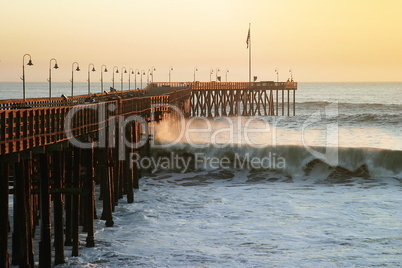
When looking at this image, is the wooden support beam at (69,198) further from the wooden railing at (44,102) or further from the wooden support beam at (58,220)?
the wooden railing at (44,102)

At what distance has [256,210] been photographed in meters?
35.2

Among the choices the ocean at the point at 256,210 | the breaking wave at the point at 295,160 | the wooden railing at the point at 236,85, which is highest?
the wooden railing at the point at 236,85

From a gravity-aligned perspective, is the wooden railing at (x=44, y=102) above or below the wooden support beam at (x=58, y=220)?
above

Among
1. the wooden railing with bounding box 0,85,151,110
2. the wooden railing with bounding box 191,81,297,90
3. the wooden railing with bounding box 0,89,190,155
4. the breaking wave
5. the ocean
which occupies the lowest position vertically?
the ocean

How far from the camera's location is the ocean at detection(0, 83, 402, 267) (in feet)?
84.3

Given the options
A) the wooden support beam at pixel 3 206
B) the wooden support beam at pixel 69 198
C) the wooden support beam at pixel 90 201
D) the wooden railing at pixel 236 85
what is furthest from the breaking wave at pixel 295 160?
the wooden railing at pixel 236 85

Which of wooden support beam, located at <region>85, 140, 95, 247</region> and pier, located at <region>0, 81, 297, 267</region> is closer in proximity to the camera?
pier, located at <region>0, 81, 297, 267</region>

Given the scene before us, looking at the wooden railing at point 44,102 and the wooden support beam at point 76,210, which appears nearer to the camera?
the wooden support beam at point 76,210

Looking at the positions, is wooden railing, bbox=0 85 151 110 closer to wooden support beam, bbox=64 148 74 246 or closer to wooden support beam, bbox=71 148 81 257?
wooden support beam, bbox=64 148 74 246

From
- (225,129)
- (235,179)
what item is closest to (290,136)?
(225,129)

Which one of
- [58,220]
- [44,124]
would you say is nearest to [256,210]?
[58,220]

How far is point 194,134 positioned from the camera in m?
79.9

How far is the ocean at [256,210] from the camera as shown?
2569cm

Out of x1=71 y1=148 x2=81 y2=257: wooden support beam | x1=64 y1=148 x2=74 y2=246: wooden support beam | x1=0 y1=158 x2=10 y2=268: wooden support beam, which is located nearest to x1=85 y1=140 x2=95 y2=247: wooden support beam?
x1=71 y1=148 x2=81 y2=257: wooden support beam
